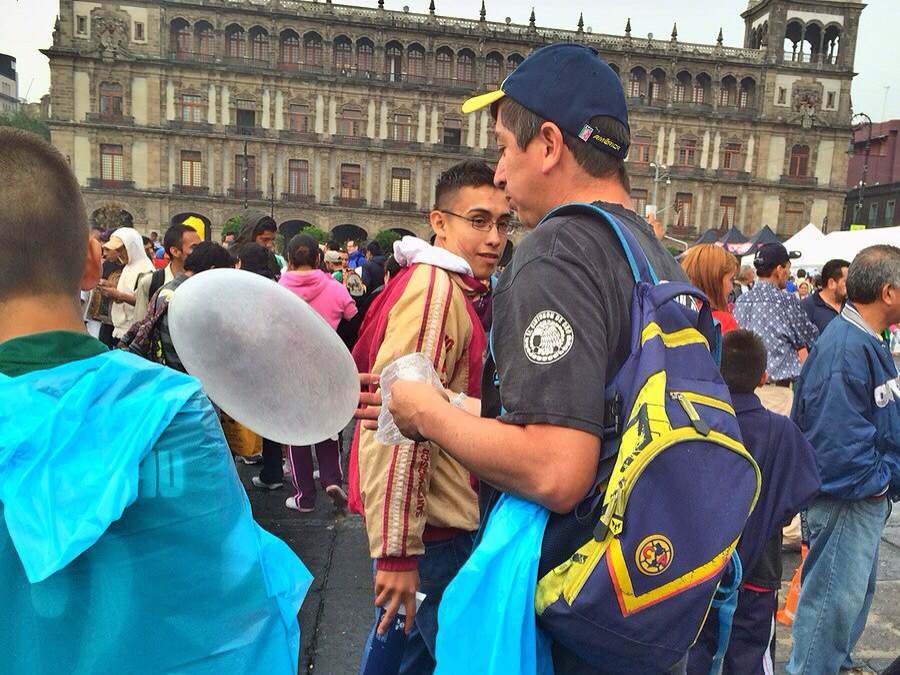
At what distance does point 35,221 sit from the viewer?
43.7 inches

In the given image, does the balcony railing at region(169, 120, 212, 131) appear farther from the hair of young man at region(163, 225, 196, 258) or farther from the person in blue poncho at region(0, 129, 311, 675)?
the person in blue poncho at region(0, 129, 311, 675)

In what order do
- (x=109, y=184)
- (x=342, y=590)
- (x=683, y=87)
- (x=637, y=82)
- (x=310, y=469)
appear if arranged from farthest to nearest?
(x=683, y=87), (x=637, y=82), (x=109, y=184), (x=310, y=469), (x=342, y=590)

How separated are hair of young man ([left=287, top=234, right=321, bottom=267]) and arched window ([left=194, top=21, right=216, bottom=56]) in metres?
42.9

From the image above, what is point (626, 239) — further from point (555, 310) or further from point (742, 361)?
point (742, 361)

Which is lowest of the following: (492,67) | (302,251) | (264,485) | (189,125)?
(264,485)

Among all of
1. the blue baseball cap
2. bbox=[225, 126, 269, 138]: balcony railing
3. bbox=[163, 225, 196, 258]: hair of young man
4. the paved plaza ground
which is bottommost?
the paved plaza ground

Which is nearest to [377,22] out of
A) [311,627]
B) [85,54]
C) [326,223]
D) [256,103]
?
[256,103]

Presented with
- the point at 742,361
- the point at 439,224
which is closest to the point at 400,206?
the point at 439,224

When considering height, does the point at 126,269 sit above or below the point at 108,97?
below

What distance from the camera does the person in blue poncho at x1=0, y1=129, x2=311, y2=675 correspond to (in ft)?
3.20

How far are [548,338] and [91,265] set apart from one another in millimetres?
819

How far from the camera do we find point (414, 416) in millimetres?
1388

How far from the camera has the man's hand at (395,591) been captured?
1.84 meters

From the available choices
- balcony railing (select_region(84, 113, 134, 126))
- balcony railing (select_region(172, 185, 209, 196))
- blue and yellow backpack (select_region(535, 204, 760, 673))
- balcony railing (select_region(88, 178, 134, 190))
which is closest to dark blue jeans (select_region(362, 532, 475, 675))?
blue and yellow backpack (select_region(535, 204, 760, 673))
